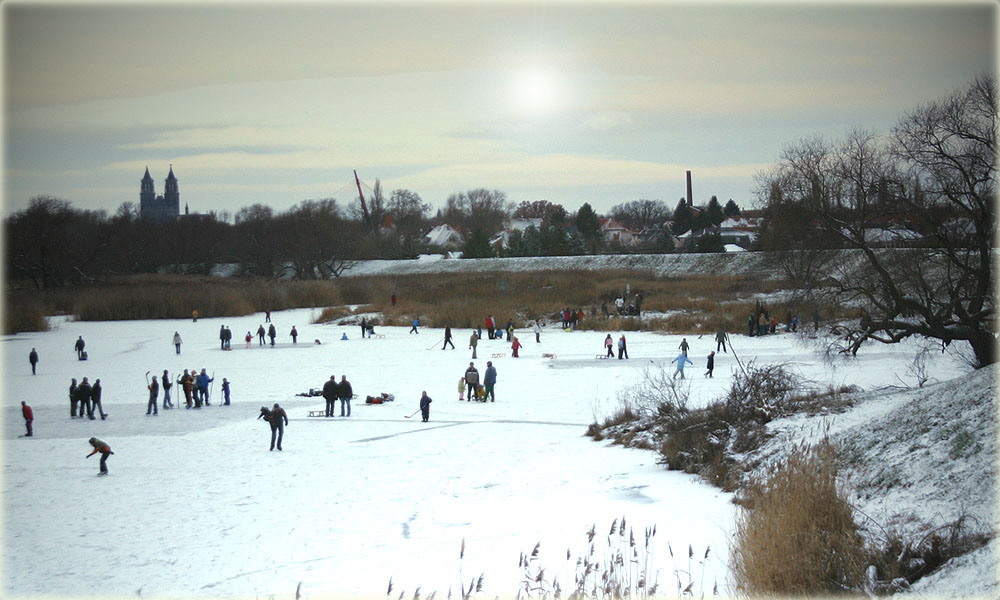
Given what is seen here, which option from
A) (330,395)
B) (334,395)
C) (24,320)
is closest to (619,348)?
(334,395)

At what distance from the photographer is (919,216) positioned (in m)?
16.2

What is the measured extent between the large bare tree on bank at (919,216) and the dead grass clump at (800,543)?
399 inches

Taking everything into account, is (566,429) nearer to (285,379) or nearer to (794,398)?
(794,398)

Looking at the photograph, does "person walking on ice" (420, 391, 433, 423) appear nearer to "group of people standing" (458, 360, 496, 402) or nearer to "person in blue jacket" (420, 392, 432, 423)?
"person in blue jacket" (420, 392, 432, 423)

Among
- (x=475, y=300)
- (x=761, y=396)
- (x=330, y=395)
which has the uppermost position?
(x=475, y=300)

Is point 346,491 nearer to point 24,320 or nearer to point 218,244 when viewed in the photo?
point 24,320

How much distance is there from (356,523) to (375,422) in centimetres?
781

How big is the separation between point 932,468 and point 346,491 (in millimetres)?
8429

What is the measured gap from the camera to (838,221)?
1717 cm

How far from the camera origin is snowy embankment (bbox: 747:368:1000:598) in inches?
235

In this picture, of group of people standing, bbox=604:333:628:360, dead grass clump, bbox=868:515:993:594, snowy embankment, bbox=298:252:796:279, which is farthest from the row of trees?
dead grass clump, bbox=868:515:993:594

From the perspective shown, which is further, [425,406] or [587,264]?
[587,264]

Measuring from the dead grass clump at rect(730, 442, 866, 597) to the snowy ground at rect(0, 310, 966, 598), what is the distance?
810 millimetres

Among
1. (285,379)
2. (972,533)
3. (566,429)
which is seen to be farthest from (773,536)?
(285,379)
